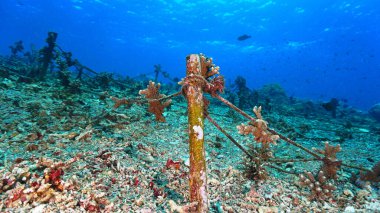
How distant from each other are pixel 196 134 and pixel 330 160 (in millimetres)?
2967

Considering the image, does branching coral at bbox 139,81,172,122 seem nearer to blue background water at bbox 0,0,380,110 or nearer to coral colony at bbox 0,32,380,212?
coral colony at bbox 0,32,380,212

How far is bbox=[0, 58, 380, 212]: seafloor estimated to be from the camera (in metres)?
3.42

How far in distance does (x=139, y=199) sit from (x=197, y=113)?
1689 millimetres

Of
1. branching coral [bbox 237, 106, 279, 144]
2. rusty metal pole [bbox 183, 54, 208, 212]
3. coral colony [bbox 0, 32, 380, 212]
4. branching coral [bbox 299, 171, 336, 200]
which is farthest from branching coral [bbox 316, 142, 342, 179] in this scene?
rusty metal pole [bbox 183, 54, 208, 212]

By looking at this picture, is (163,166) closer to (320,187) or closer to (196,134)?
(196,134)

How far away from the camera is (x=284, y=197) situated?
162 inches

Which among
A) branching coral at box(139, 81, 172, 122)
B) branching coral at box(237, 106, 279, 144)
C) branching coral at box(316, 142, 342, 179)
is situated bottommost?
branching coral at box(316, 142, 342, 179)

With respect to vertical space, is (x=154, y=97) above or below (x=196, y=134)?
above

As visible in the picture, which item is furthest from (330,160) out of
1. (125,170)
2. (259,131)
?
(125,170)

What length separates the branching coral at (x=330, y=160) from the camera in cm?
429

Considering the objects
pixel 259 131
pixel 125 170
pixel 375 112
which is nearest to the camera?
pixel 259 131

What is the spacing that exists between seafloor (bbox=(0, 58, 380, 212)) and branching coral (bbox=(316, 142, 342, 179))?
1.31ft

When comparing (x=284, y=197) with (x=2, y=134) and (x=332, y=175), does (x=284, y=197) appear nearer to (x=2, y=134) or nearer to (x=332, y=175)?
(x=332, y=175)

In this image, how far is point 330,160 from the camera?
4348mm
